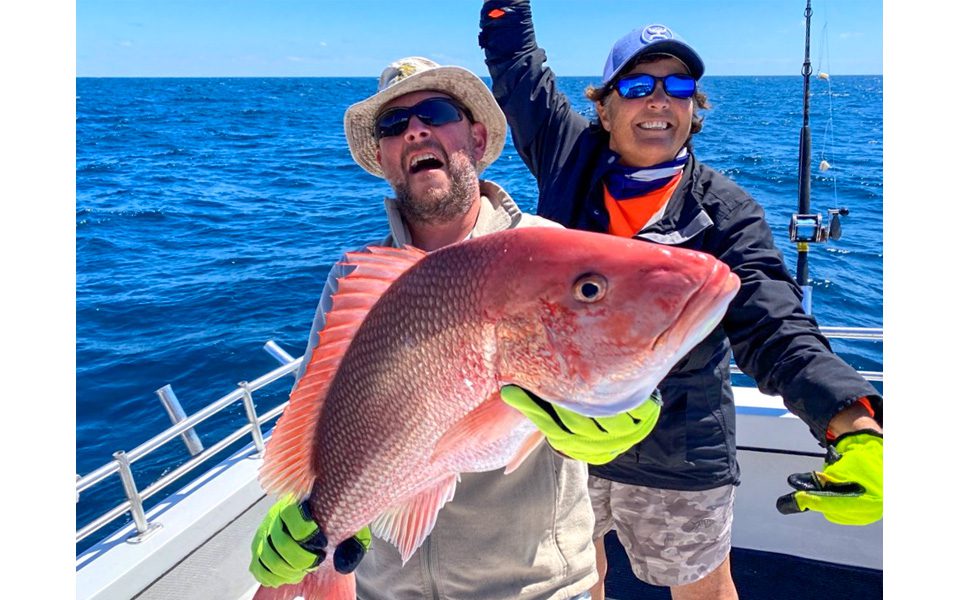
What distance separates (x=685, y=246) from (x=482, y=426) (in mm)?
1160

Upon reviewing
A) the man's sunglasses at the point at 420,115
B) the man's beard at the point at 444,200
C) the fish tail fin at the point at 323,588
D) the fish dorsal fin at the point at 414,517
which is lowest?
the fish tail fin at the point at 323,588

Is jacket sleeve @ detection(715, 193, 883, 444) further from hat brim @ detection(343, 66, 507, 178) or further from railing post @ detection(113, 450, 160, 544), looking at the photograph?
railing post @ detection(113, 450, 160, 544)

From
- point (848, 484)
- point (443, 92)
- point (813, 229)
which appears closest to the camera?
point (848, 484)

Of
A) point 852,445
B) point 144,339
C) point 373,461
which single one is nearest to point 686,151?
point 852,445

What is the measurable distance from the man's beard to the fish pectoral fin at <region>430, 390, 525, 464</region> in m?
0.82

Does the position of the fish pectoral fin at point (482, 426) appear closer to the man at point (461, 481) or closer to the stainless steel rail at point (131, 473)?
the man at point (461, 481)

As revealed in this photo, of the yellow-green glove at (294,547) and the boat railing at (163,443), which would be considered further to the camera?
the boat railing at (163,443)

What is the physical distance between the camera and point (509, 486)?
5.77ft

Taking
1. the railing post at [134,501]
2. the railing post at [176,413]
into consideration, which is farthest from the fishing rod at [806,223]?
the railing post at [134,501]

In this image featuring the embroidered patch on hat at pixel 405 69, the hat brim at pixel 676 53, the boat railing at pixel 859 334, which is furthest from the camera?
the boat railing at pixel 859 334

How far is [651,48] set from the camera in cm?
226

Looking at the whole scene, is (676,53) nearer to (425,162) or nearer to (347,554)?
(425,162)

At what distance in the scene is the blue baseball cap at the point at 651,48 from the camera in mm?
2254

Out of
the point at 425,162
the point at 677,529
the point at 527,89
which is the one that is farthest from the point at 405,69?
the point at 677,529
